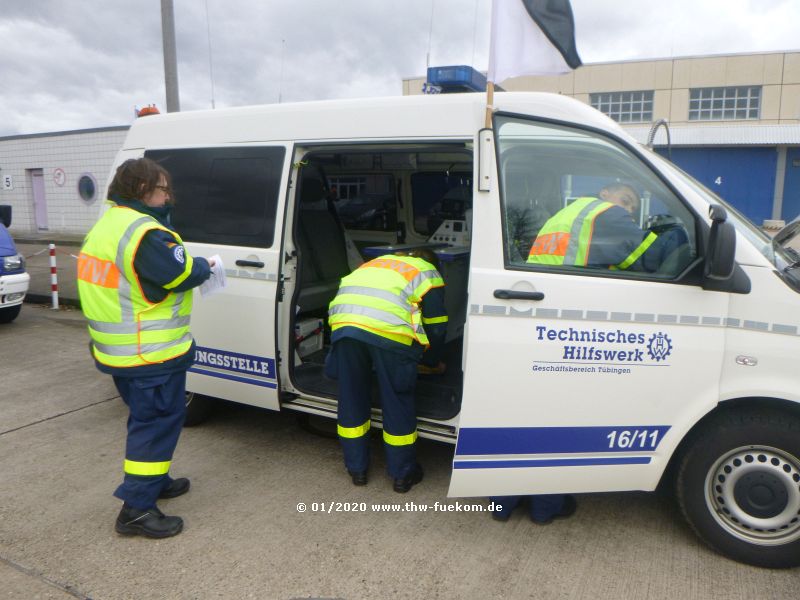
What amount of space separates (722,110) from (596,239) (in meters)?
27.9

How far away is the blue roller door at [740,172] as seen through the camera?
69.5 feet

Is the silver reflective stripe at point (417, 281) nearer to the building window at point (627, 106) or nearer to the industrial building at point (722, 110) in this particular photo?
the industrial building at point (722, 110)

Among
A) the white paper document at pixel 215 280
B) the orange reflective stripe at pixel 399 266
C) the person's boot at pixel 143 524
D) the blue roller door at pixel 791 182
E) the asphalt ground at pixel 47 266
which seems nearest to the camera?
the person's boot at pixel 143 524

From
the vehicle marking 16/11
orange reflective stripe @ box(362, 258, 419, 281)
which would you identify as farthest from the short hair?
the vehicle marking 16/11

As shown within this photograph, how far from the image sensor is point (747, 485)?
2832 mm

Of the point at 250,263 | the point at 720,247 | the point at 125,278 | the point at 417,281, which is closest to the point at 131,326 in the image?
the point at 125,278

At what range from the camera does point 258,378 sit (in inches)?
151

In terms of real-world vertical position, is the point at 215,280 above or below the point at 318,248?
below

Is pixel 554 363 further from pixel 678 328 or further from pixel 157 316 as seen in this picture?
pixel 157 316

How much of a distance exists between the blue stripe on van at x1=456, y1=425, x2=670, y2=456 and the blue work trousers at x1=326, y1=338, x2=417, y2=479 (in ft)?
1.79

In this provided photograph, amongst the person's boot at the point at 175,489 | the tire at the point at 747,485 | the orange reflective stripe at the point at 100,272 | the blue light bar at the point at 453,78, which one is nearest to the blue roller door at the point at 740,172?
the blue light bar at the point at 453,78

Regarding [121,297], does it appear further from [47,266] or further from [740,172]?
[740,172]

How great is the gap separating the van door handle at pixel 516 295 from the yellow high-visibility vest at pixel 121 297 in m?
1.51

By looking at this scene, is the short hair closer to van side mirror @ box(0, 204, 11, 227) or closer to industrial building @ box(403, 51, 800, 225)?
van side mirror @ box(0, 204, 11, 227)
